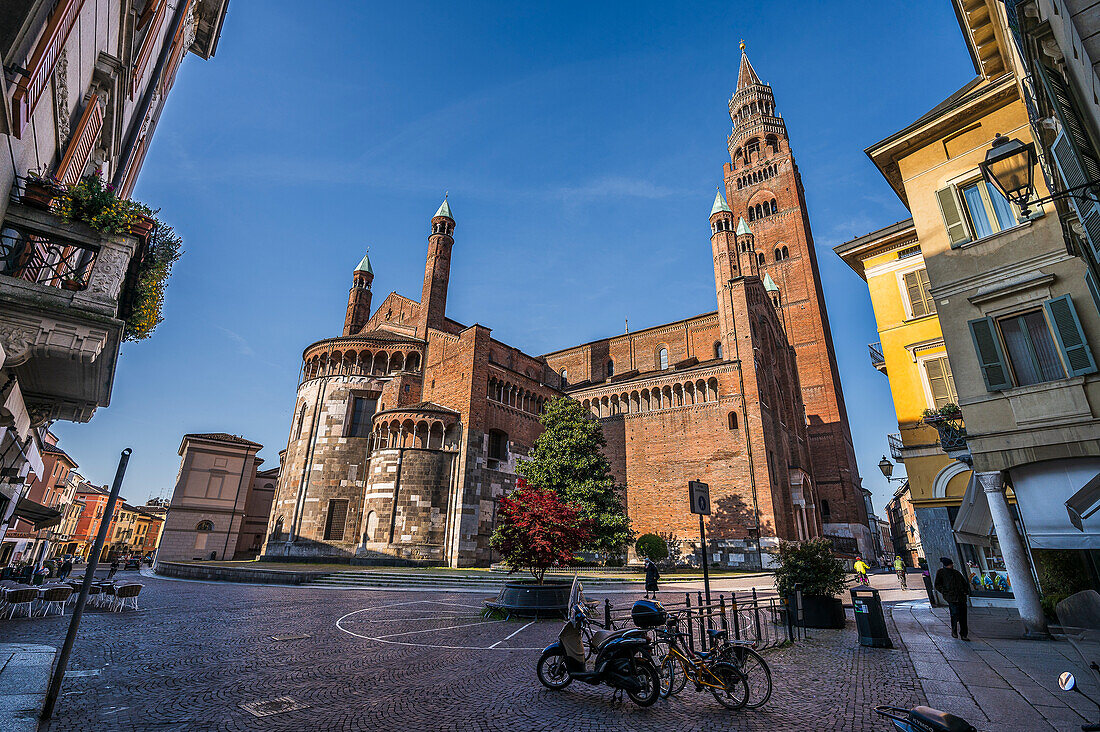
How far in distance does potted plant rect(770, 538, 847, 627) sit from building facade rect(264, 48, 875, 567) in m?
19.0

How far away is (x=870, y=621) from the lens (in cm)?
804

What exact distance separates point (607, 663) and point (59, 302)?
7.37 m

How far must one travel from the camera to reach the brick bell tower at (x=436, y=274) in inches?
1337

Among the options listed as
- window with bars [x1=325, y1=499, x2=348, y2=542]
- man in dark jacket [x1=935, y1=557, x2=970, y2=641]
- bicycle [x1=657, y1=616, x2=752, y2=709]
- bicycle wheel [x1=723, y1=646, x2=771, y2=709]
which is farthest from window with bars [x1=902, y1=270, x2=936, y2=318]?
window with bars [x1=325, y1=499, x2=348, y2=542]

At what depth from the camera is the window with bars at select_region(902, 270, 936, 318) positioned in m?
14.5

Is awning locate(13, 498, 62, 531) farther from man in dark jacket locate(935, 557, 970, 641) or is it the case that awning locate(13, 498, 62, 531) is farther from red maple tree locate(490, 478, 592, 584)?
man in dark jacket locate(935, 557, 970, 641)

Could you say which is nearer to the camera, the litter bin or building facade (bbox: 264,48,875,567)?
the litter bin

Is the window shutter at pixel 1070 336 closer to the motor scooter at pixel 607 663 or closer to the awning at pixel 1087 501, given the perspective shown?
the awning at pixel 1087 501

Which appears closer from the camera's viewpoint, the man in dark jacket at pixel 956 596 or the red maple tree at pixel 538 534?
the man in dark jacket at pixel 956 596

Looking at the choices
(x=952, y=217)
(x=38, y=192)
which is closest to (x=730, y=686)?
(x=38, y=192)

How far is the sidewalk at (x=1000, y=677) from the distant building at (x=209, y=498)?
136ft

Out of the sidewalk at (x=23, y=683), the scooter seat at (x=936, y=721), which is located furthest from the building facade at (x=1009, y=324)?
the sidewalk at (x=23, y=683)

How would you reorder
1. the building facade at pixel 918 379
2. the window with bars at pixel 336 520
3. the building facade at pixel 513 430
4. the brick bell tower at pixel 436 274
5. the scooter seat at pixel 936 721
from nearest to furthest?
the scooter seat at pixel 936 721, the building facade at pixel 918 379, the building facade at pixel 513 430, the window with bars at pixel 336 520, the brick bell tower at pixel 436 274

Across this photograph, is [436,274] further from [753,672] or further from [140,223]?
[753,672]
